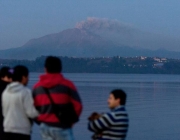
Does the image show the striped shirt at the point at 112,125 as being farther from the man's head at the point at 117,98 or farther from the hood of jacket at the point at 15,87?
the hood of jacket at the point at 15,87

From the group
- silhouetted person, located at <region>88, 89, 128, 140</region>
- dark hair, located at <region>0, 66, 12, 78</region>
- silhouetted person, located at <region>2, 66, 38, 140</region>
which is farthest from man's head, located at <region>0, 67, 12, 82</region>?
silhouetted person, located at <region>88, 89, 128, 140</region>

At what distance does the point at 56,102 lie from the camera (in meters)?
6.23

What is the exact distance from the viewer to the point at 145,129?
25.9 meters

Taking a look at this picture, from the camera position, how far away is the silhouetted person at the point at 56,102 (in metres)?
6.22

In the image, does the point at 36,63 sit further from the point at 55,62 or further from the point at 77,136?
the point at 55,62

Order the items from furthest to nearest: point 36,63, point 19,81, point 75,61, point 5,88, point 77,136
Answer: point 75,61 < point 36,63 < point 77,136 < point 5,88 < point 19,81

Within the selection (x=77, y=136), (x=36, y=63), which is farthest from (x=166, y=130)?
(x=36, y=63)

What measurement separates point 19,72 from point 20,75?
0.04 m

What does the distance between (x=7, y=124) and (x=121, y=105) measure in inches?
52.7

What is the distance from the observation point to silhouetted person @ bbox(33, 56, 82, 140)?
6.22 meters

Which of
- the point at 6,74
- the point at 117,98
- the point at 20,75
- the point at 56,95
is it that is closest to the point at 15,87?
the point at 20,75

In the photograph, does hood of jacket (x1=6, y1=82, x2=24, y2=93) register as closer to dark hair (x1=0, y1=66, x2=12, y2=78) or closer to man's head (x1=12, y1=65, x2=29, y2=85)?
man's head (x1=12, y1=65, x2=29, y2=85)

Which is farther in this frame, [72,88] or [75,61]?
[75,61]

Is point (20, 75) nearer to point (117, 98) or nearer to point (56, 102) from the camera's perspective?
point (56, 102)
